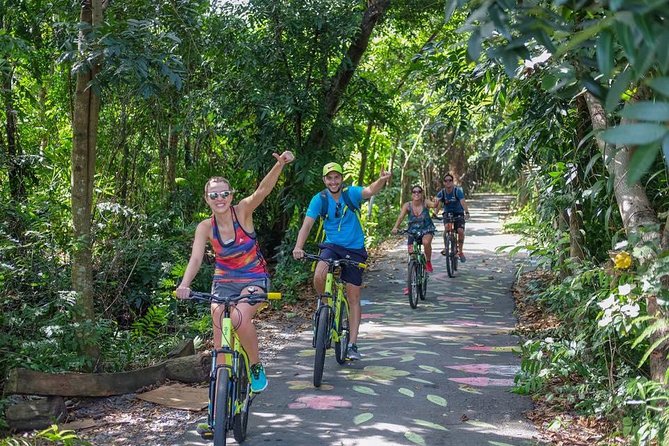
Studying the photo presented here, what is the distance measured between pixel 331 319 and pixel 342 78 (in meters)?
6.75

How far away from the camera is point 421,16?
15180mm

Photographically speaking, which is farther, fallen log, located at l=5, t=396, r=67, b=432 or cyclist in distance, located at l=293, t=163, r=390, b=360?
cyclist in distance, located at l=293, t=163, r=390, b=360

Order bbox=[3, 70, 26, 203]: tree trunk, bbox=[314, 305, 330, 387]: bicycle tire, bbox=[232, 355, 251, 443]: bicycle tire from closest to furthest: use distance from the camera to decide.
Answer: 1. bbox=[232, 355, 251, 443]: bicycle tire
2. bbox=[314, 305, 330, 387]: bicycle tire
3. bbox=[3, 70, 26, 203]: tree trunk

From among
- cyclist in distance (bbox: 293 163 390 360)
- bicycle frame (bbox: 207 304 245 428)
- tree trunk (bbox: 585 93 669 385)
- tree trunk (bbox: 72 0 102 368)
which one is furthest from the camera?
cyclist in distance (bbox: 293 163 390 360)

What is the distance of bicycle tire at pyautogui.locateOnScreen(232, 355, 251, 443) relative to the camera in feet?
17.4

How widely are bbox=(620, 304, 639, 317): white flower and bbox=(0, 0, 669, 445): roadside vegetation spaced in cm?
1

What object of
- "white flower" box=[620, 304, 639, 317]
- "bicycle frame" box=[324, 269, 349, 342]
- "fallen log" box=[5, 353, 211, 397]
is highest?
"white flower" box=[620, 304, 639, 317]

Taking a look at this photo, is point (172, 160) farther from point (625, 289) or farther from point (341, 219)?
point (625, 289)

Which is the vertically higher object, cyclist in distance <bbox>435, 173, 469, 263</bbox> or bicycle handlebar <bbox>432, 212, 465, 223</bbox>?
cyclist in distance <bbox>435, 173, 469, 263</bbox>

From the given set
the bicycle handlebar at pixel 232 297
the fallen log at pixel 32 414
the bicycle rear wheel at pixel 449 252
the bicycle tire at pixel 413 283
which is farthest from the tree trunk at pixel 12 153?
the bicycle rear wheel at pixel 449 252

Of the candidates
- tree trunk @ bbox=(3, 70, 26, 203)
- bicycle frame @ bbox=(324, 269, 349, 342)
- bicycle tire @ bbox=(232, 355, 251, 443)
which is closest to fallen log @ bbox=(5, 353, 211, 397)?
bicycle frame @ bbox=(324, 269, 349, 342)

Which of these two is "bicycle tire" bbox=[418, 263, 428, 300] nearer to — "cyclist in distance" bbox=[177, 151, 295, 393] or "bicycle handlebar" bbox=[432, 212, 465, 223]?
"bicycle handlebar" bbox=[432, 212, 465, 223]

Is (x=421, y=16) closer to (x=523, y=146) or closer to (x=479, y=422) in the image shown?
(x=523, y=146)

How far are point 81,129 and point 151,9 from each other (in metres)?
1.89
